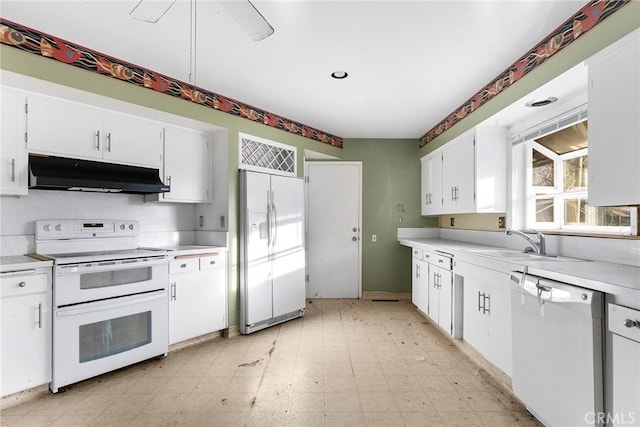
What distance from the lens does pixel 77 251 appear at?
276 cm

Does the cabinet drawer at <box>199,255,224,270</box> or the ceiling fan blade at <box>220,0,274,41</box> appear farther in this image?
the cabinet drawer at <box>199,255,224,270</box>

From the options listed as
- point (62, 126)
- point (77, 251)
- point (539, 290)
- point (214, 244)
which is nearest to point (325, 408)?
point (539, 290)

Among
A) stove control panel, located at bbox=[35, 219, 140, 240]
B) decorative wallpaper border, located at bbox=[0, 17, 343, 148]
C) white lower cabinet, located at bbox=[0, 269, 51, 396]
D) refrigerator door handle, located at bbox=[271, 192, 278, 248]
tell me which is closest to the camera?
white lower cabinet, located at bbox=[0, 269, 51, 396]

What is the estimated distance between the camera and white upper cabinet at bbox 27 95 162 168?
239 cm

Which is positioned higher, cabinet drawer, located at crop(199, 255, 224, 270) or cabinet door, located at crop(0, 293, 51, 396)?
cabinet drawer, located at crop(199, 255, 224, 270)

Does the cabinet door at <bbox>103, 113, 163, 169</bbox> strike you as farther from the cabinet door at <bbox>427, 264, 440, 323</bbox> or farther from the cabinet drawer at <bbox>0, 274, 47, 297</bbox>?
the cabinet door at <bbox>427, 264, 440, 323</bbox>

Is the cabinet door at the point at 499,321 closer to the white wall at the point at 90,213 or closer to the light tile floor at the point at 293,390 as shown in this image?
the light tile floor at the point at 293,390

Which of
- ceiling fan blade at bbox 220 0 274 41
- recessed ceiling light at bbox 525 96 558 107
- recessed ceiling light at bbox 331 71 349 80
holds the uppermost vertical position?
recessed ceiling light at bbox 331 71 349 80

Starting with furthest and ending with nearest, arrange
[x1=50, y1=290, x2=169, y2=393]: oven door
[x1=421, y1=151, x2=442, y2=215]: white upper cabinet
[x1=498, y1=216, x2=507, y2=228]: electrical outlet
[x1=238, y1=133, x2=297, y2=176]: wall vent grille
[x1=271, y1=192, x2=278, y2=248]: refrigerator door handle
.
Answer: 1. [x1=421, y1=151, x2=442, y2=215]: white upper cabinet
2. [x1=271, y1=192, x2=278, y2=248]: refrigerator door handle
3. [x1=238, y1=133, x2=297, y2=176]: wall vent grille
4. [x1=498, y1=216, x2=507, y2=228]: electrical outlet
5. [x1=50, y1=290, x2=169, y2=393]: oven door

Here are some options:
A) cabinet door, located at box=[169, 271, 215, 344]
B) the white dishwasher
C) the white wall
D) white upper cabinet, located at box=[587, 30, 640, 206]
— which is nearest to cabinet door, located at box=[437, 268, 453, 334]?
the white dishwasher

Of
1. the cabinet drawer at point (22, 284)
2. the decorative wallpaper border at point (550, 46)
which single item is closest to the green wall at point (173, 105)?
the cabinet drawer at point (22, 284)

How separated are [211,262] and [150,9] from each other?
227 cm

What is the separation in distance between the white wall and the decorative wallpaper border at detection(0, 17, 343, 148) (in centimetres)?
106

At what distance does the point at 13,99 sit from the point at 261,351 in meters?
2.71
